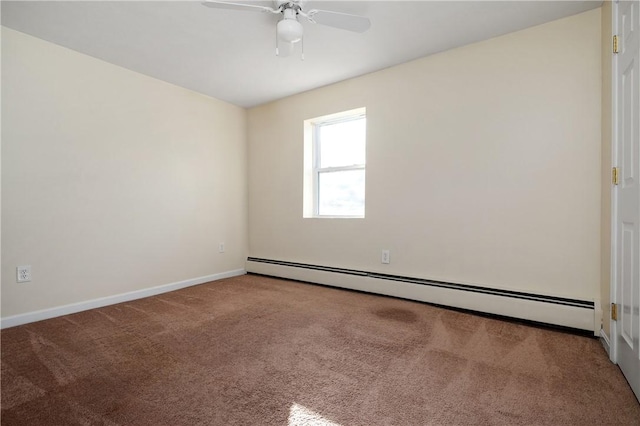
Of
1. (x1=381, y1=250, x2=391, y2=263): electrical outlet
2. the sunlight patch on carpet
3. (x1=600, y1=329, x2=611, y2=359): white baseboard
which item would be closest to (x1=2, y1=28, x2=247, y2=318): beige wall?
(x1=381, y1=250, x2=391, y2=263): electrical outlet

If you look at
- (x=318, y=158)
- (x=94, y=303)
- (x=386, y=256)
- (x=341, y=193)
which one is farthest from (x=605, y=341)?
(x=94, y=303)

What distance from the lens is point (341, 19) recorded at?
1.95m

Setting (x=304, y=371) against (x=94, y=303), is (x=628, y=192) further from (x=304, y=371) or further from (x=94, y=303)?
(x=94, y=303)

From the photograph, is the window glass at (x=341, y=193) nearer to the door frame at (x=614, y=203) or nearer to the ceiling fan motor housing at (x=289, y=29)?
the ceiling fan motor housing at (x=289, y=29)

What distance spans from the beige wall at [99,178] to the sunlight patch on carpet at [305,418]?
2492 millimetres

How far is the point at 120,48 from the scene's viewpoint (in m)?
2.66

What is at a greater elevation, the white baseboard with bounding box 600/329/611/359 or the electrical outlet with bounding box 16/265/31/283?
the electrical outlet with bounding box 16/265/31/283

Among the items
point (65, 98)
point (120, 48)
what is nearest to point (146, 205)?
point (65, 98)

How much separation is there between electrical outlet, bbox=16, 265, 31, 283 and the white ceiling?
6.17 feet

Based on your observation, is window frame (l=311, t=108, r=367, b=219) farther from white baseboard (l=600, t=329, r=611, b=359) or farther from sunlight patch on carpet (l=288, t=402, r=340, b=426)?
sunlight patch on carpet (l=288, t=402, r=340, b=426)

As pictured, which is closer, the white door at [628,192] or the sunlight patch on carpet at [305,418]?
the sunlight patch on carpet at [305,418]

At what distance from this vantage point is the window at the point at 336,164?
→ 351cm

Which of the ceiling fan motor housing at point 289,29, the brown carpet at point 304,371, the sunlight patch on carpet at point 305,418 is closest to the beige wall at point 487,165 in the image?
the brown carpet at point 304,371

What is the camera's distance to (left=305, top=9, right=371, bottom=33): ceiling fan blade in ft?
6.22
